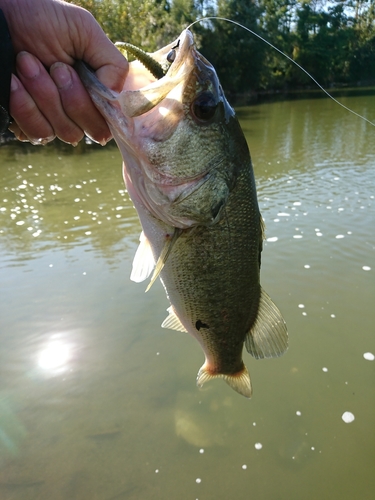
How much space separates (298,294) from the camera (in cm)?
531

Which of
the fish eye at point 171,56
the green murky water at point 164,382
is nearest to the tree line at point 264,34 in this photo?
the green murky water at point 164,382

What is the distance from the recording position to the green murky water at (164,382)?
311 cm

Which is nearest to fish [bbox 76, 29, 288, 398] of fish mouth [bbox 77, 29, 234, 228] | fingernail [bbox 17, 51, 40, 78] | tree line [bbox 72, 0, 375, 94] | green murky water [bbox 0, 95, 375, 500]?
fish mouth [bbox 77, 29, 234, 228]

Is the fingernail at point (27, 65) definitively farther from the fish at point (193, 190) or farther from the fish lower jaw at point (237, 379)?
the fish lower jaw at point (237, 379)

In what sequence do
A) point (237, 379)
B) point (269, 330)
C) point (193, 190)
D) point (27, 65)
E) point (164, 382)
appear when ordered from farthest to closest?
point (164, 382) → point (237, 379) → point (269, 330) → point (193, 190) → point (27, 65)

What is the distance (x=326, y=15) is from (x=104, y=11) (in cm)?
4195

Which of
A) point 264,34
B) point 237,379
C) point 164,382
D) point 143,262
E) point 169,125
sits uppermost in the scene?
point 264,34

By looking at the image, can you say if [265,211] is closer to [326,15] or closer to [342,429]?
[342,429]

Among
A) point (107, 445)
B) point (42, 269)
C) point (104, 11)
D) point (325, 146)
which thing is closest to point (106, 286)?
point (42, 269)

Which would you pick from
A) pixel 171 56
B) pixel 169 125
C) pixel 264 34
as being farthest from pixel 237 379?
pixel 264 34

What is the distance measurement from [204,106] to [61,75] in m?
0.56

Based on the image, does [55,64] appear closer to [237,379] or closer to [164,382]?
[237,379]

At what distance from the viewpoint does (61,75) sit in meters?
1.46

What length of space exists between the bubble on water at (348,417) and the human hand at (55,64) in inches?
128
